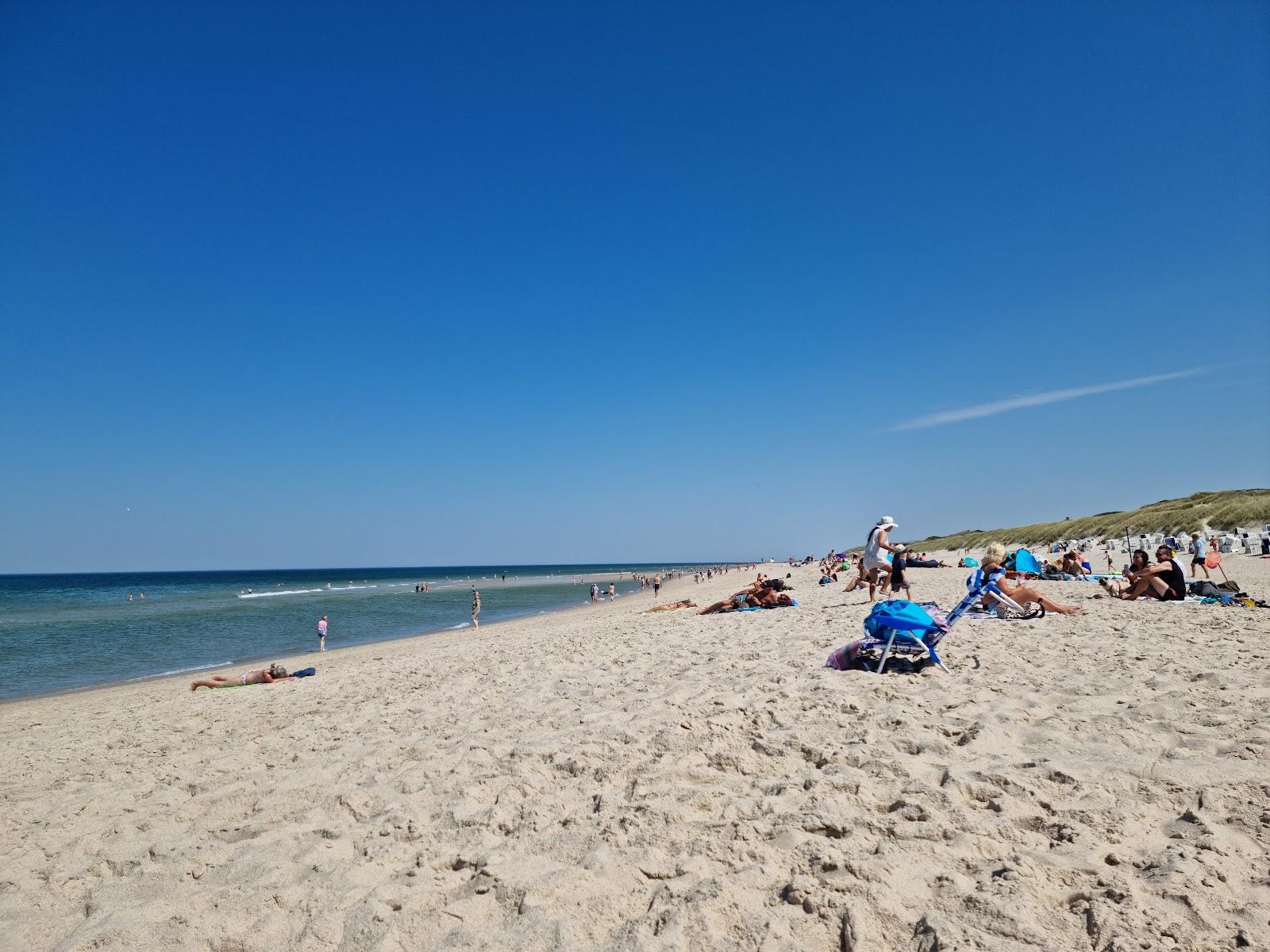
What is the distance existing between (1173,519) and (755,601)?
1206 inches

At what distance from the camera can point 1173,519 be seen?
32094 mm

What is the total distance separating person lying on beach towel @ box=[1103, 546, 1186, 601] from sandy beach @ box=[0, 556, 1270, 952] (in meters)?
4.26

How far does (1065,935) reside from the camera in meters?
2.24

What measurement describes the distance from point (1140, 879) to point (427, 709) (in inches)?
215

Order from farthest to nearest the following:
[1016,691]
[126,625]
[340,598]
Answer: [340,598]
[126,625]
[1016,691]

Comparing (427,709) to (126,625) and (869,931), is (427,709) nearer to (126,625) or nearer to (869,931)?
(869,931)

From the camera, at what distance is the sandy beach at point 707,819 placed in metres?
2.48

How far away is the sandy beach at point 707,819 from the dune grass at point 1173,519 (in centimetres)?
3029

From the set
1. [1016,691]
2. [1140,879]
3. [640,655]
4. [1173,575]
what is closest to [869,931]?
[1140,879]

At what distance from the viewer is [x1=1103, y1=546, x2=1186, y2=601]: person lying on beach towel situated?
9.92 m

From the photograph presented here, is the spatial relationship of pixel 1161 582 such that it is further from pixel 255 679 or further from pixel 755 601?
pixel 255 679

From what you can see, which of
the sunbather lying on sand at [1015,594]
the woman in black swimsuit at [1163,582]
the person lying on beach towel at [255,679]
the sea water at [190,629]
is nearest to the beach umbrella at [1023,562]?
the woman in black swimsuit at [1163,582]

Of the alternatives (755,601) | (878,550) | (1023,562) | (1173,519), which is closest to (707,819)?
(878,550)

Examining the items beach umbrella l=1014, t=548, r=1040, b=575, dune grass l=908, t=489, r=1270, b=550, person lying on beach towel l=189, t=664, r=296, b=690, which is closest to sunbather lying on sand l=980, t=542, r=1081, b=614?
beach umbrella l=1014, t=548, r=1040, b=575
